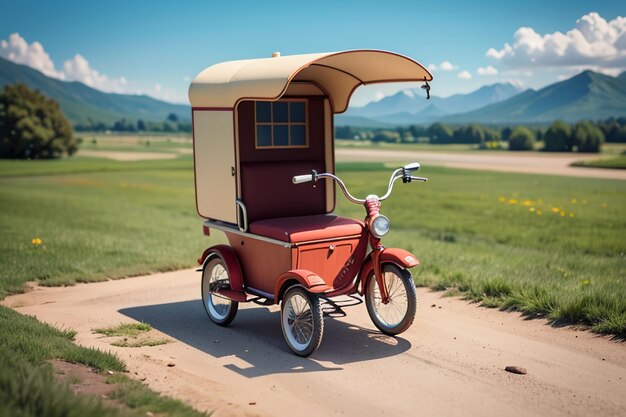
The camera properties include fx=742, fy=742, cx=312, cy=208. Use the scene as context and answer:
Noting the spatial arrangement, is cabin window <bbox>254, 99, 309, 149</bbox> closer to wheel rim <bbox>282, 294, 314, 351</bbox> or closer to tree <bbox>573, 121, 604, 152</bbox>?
wheel rim <bbox>282, 294, 314, 351</bbox>

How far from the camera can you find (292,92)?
29.8 ft

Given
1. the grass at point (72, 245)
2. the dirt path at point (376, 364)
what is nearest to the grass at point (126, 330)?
the dirt path at point (376, 364)

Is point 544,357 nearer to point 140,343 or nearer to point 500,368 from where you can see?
point 500,368

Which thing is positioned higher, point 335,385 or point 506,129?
point 506,129

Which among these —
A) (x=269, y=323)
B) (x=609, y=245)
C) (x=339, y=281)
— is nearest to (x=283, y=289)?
(x=339, y=281)

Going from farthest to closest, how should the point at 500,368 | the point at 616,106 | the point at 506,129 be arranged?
1. the point at 506,129
2. the point at 616,106
3. the point at 500,368

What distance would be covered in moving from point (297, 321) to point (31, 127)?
1293 inches

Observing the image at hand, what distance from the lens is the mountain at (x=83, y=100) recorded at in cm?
4438

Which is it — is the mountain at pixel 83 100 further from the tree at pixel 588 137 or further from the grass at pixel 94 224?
the tree at pixel 588 137

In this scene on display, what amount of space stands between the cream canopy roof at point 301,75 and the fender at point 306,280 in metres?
1.81

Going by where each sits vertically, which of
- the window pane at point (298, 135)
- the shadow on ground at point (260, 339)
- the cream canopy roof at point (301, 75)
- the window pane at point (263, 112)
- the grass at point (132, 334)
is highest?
the cream canopy roof at point (301, 75)

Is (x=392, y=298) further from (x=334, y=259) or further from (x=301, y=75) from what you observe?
(x=301, y=75)

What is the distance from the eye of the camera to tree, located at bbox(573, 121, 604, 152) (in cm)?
2277

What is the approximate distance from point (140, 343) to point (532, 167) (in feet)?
65.6
